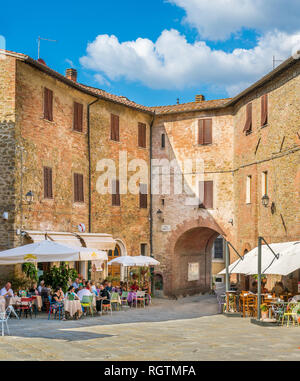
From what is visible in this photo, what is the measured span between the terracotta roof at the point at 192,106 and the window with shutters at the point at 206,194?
3.90 metres

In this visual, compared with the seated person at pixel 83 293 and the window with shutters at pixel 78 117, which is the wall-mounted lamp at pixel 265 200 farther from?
the window with shutters at pixel 78 117

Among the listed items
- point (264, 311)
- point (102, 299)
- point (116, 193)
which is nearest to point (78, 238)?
point (116, 193)

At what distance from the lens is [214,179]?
2664 cm

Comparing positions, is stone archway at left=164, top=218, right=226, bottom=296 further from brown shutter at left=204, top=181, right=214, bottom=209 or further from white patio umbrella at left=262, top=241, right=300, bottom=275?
white patio umbrella at left=262, top=241, right=300, bottom=275

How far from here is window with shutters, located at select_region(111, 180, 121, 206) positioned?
25.5 meters

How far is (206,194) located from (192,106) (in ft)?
16.0

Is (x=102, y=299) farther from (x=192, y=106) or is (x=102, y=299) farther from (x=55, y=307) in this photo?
(x=192, y=106)

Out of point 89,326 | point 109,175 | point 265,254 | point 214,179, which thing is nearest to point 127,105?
point 109,175

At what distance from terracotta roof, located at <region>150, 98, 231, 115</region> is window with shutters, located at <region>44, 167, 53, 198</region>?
8927mm

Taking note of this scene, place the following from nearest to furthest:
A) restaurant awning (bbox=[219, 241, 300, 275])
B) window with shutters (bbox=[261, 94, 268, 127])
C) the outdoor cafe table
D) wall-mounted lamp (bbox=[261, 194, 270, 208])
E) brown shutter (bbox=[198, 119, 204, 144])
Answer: restaurant awning (bbox=[219, 241, 300, 275]) < the outdoor cafe table < wall-mounted lamp (bbox=[261, 194, 270, 208]) < window with shutters (bbox=[261, 94, 268, 127]) < brown shutter (bbox=[198, 119, 204, 144])

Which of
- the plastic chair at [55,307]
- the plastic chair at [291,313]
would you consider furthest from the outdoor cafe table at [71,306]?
the plastic chair at [291,313]

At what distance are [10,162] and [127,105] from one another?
8.89 meters

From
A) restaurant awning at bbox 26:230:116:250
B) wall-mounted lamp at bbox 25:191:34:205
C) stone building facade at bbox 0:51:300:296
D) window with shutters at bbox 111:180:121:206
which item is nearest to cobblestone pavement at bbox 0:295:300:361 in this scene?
restaurant awning at bbox 26:230:116:250

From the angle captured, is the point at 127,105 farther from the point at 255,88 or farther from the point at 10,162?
the point at 10,162
